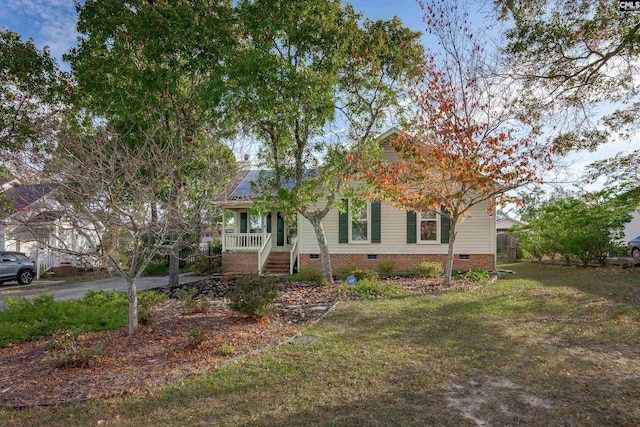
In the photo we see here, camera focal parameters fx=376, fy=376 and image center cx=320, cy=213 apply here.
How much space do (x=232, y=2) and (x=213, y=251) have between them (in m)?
13.0

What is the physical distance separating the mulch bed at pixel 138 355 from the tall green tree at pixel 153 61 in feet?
12.6

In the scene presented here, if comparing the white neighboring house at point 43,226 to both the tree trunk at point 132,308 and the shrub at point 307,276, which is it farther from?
the shrub at point 307,276

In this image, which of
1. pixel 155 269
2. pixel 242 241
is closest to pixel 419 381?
pixel 242 241

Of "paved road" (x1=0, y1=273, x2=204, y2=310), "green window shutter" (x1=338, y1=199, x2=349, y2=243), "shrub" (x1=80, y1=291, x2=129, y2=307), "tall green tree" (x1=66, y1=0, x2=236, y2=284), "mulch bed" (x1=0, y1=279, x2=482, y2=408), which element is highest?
"tall green tree" (x1=66, y1=0, x2=236, y2=284)

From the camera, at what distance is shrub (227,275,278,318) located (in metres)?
7.02

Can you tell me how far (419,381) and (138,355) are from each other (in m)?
3.83

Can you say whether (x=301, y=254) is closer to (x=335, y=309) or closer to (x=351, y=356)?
(x=335, y=309)

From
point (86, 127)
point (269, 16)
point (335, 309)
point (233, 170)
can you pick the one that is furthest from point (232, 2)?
point (335, 309)

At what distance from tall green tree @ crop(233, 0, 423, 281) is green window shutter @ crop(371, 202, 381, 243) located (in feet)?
11.8

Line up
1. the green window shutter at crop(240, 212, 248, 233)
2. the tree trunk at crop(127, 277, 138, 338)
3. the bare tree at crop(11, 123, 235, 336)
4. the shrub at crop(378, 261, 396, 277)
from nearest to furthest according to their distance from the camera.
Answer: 1. the bare tree at crop(11, 123, 235, 336)
2. the tree trunk at crop(127, 277, 138, 338)
3. the shrub at crop(378, 261, 396, 277)
4. the green window shutter at crop(240, 212, 248, 233)

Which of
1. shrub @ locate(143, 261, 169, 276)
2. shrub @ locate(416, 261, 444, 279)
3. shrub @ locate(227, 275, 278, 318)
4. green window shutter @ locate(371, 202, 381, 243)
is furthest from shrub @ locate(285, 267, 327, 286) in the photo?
shrub @ locate(143, 261, 169, 276)

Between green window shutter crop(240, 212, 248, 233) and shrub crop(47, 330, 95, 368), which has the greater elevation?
green window shutter crop(240, 212, 248, 233)

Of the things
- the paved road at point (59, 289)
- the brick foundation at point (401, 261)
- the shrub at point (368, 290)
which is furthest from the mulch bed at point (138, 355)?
the brick foundation at point (401, 261)

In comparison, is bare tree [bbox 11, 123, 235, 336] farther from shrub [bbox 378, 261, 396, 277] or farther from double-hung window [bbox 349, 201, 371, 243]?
double-hung window [bbox 349, 201, 371, 243]
